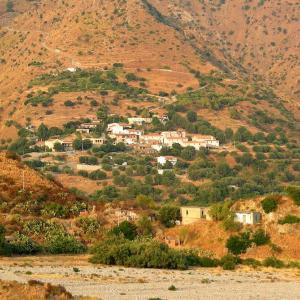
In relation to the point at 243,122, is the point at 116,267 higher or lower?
lower

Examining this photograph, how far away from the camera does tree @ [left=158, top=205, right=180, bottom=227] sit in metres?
66.3

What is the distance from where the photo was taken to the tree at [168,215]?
66312 millimetres

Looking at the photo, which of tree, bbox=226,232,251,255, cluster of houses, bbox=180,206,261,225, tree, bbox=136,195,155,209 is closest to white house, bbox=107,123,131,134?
tree, bbox=136,195,155,209

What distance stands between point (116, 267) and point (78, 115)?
10346cm

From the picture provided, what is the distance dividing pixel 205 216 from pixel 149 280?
2358 cm

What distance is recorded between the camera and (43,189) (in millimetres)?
67312

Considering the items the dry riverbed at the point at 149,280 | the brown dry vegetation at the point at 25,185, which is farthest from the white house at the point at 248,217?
the brown dry vegetation at the point at 25,185

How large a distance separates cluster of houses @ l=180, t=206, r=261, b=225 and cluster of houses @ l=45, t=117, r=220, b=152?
235 ft

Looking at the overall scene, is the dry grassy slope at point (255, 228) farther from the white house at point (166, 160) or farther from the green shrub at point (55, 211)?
the white house at point (166, 160)

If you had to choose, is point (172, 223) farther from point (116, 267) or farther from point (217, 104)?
point (217, 104)

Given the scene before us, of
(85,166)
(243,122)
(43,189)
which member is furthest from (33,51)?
(43,189)

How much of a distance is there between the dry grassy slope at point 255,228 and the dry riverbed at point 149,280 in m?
5.45

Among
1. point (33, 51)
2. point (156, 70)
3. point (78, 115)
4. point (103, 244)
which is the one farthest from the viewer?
point (33, 51)

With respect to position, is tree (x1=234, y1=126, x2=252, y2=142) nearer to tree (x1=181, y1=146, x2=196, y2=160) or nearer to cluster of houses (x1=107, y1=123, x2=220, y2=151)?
cluster of houses (x1=107, y1=123, x2=220, y2=151)
